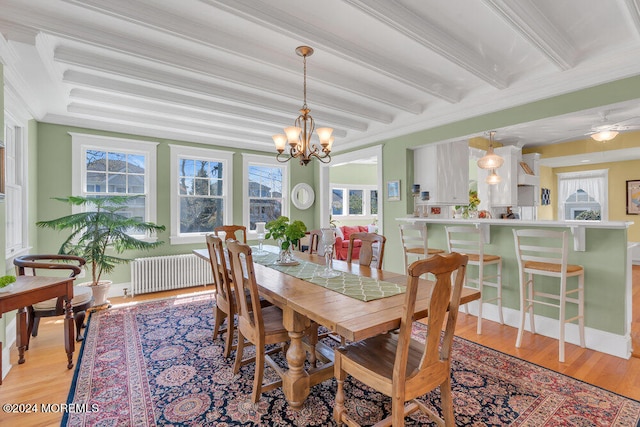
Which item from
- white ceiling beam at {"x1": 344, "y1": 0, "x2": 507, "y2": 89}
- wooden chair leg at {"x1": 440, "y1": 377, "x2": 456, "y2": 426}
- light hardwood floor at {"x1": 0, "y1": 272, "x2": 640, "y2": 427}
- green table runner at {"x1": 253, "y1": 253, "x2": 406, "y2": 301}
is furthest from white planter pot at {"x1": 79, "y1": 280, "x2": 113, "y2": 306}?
white ceiling beam at {"x1": 344, "y1": 0, "x2": 507, "y2": 89}

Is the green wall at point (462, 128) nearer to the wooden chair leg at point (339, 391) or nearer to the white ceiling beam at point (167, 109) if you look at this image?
the white ceiling beam at point (167, 109)

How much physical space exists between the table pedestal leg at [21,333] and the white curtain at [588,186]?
9.82m

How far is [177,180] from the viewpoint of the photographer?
4969mm

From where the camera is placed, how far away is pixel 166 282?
4664mm

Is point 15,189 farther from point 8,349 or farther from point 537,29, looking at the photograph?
point 537,29

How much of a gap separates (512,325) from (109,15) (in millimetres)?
4500

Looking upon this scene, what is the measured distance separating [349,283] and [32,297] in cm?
224

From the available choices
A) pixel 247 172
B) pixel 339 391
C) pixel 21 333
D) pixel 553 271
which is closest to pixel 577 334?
pixel 553 271

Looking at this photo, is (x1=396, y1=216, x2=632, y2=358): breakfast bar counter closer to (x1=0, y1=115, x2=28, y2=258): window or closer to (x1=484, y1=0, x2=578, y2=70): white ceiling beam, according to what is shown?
(x1=484, y1=0, x2=578, y2=70): white ceiling beam

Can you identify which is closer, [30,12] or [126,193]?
[30,12]

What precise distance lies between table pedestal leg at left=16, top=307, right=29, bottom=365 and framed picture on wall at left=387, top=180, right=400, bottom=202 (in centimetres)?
427

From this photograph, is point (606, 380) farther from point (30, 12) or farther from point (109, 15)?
point (30, 12)

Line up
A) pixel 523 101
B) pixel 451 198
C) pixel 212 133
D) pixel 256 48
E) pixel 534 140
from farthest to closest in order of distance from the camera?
pixel 534 140
pixel 212 133
pixel 451 198
pixel 523 101
pixel 256 48

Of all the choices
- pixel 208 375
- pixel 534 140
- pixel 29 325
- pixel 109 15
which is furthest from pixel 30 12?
pixel 534 140
